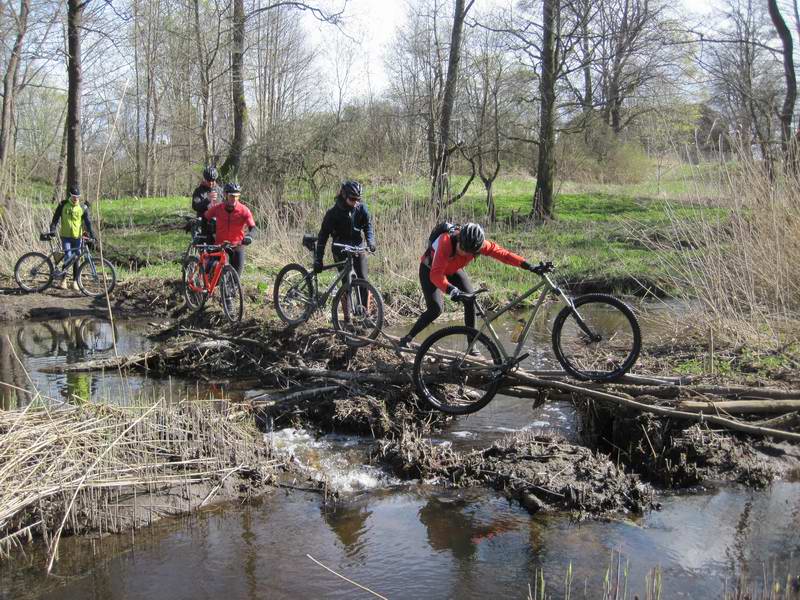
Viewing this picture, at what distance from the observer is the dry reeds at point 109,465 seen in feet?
16.6

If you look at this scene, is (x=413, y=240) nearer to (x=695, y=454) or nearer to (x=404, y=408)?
(x=404, y=408)

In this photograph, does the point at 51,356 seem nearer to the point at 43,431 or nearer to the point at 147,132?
the point at 43,431

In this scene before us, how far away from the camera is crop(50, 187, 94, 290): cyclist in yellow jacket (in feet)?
44.4

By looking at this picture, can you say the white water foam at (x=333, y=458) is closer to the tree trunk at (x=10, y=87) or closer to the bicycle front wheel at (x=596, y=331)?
the bicycle front wheel at (x=596, y=331)

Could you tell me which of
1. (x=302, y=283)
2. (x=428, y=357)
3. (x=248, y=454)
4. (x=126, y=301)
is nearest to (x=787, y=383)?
(x=428, y=357)

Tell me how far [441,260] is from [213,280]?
5210 millimetres

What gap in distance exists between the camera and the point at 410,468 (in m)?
6.26

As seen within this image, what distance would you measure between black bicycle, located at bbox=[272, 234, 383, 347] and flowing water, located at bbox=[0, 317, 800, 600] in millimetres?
2457

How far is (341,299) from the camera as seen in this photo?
8969 mm

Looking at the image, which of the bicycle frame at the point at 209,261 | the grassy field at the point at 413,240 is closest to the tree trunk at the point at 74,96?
the grassy field at the point at 413,240

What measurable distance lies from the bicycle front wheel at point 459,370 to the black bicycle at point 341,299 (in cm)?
123

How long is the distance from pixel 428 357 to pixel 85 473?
3265mm

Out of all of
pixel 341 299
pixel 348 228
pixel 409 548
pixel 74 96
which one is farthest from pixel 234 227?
pixel 74 96

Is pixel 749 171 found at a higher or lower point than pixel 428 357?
higher
